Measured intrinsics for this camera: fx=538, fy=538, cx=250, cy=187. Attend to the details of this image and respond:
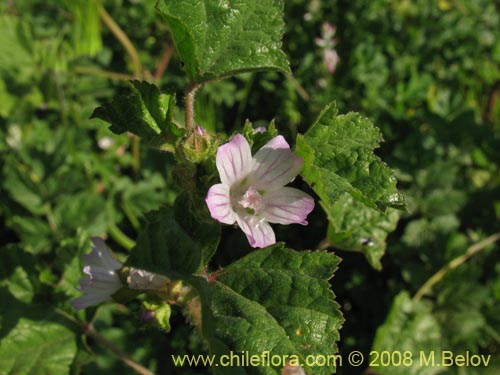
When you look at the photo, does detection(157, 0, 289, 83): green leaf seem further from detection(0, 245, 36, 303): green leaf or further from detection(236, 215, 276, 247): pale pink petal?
detection(0, 245, 36, 303): green leaf

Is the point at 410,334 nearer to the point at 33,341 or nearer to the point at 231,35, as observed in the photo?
the point at 33,341

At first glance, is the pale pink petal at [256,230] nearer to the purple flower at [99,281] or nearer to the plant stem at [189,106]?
the plant stem at [189,106]

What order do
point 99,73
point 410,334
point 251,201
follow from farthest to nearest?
1. point 99,73
2. point 410,334
3. point 251,201

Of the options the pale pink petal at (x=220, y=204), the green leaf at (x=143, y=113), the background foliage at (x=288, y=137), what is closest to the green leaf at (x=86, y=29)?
the background foliage at (x=288, y=137)

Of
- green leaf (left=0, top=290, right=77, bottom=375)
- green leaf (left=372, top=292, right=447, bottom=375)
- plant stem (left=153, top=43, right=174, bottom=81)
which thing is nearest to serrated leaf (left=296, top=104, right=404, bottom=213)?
green leaf (left=0, top=290, right=77, bottom=375)

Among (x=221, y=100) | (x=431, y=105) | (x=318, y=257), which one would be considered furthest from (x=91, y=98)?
(x=318, y=257)

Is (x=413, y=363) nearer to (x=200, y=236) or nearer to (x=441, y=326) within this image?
(x=441, y=326)

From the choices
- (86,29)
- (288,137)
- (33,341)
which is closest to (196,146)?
(33,341)
